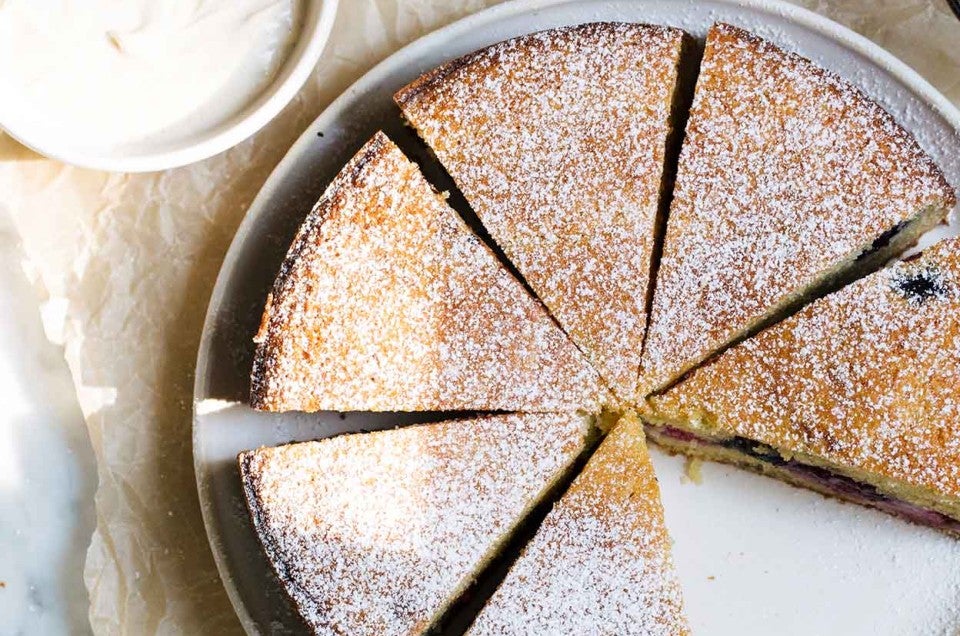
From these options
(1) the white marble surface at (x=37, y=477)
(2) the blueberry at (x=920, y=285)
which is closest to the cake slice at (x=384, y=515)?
(1) the white marble surface at (x=37, y=477)

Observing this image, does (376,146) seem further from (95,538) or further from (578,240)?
(95,538)

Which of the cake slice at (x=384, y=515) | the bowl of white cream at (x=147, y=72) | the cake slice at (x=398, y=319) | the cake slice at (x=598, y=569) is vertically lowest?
the cake slice at (x=598, y=569)

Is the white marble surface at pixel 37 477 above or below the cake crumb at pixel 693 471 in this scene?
above

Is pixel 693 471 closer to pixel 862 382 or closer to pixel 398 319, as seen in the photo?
pixel 862 382

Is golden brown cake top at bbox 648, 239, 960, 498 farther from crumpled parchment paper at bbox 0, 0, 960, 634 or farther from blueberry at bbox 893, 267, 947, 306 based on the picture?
crumpled parchment paper at bbox 0, 0, 960, 634

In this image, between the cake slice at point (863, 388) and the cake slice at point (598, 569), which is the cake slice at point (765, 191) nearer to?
the cake slice at point (863, 388)

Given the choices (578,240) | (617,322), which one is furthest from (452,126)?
(617,322)
